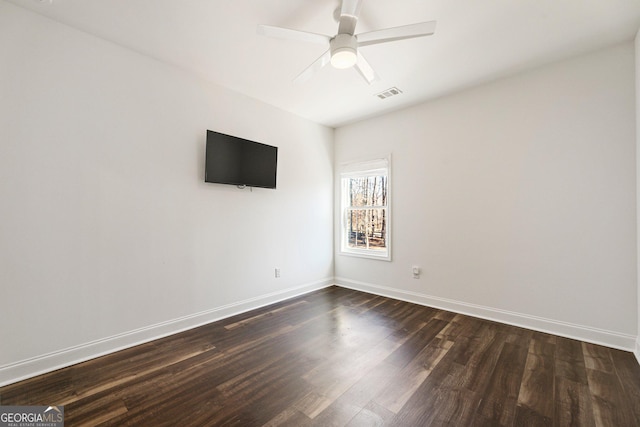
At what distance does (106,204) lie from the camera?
238 centimetres

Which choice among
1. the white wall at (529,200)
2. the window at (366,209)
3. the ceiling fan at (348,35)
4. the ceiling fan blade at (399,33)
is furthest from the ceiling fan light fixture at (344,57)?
the window at (366,209)

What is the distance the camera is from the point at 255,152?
3.43 meters

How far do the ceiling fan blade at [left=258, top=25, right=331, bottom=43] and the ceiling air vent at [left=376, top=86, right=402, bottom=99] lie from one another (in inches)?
63.7

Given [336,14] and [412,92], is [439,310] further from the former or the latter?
[336,14]

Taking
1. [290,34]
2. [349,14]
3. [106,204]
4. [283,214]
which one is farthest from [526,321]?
[106,204]

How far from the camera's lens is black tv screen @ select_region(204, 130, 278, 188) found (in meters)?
3.02

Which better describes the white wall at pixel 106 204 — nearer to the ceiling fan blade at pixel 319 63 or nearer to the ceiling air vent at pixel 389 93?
the ceiling fan blade at pixel 319 63

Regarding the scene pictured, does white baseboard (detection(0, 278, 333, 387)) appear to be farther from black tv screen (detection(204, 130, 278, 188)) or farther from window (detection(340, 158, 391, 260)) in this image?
window (detection(340, 158, 391, 260))

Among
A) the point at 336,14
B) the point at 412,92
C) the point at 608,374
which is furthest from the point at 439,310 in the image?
the point at 336,14

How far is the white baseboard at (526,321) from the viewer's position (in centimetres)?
244

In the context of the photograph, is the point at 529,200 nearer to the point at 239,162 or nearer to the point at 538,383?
the point at 538,383

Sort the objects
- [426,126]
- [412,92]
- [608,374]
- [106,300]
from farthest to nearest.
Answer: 1. [426,126]
2. [412,92]
3. [106,300]
4. [608,374]

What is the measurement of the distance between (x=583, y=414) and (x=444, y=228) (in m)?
2.14

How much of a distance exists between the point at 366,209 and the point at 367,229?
337 mm
